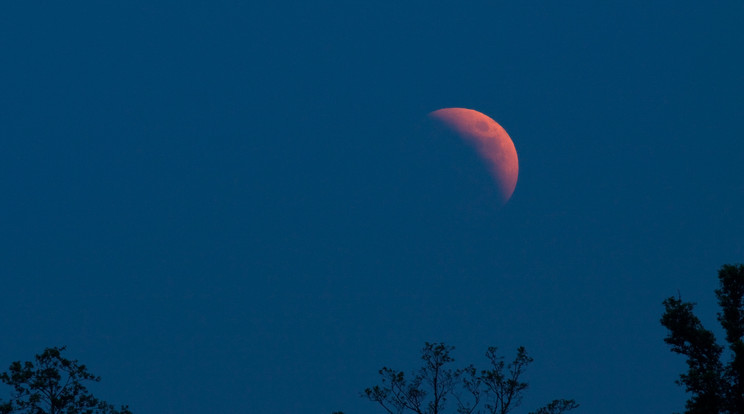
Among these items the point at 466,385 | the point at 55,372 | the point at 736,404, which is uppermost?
the point at 466,385

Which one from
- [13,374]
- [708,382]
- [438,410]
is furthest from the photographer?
[438,410]

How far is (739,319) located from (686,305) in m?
2.12

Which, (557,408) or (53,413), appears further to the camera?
(557,408)

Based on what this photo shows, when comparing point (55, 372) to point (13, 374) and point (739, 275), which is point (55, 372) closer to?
point (13, 374)

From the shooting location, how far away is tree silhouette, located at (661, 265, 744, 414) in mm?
28281

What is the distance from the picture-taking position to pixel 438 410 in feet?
123

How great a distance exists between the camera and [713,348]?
29.5 m

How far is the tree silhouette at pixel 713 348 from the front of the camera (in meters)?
28.3

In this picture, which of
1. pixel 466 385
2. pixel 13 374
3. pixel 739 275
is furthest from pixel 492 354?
Answer: pixel 13 374

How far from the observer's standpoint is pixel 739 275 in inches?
1182

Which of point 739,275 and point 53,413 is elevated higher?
point 739,275

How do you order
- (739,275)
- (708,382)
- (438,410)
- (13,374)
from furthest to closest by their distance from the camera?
(438,410), (13,374), (739,275), (708,382)

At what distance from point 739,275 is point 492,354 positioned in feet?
42.4

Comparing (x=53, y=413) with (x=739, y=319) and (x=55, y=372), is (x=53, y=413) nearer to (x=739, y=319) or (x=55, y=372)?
(x=55, y=372)
